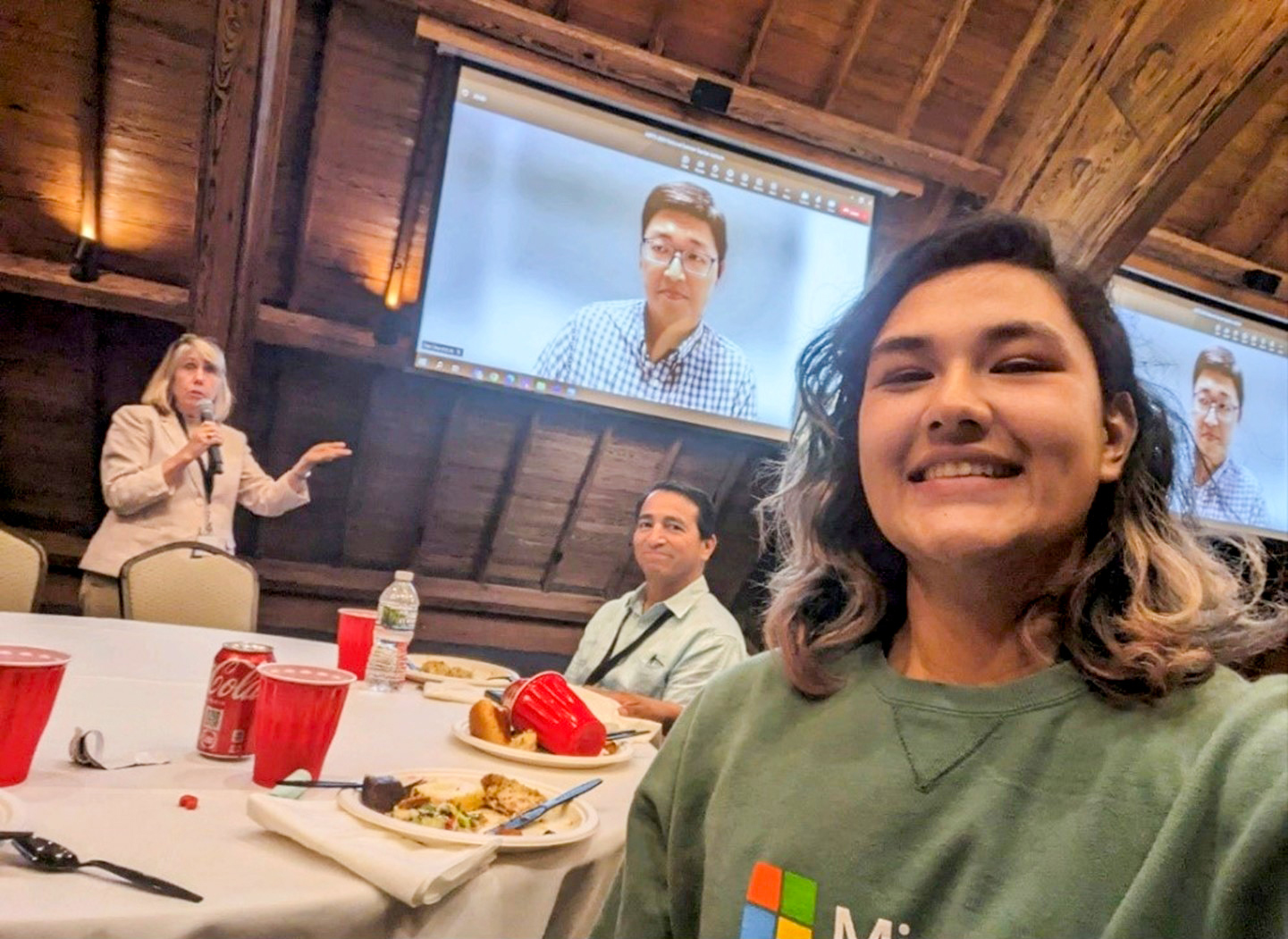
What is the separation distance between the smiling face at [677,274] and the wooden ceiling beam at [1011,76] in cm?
130

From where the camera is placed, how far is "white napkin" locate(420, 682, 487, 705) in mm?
→ 1691

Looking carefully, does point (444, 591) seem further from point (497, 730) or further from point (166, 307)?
point (497, 730)

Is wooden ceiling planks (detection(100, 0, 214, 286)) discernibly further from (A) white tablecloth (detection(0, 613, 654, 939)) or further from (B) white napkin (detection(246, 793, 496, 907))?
(B) white napkin (detection(246, 793, 496, 907))

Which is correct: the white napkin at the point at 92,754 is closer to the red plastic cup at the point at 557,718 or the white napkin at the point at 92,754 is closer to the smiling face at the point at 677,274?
the red plastic cup at the point at 557,718

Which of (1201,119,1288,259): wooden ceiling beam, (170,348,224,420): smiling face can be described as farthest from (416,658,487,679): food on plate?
(1201,119,1288,259): wooden ceiling beam

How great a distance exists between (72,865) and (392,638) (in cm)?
101

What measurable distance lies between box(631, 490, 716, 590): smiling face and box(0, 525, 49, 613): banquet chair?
5.38ft

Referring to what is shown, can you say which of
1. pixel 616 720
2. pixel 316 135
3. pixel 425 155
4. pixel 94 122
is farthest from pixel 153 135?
pixel 616 720

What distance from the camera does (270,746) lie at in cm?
99

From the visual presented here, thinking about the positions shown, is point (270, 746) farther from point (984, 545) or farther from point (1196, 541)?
point (1196, 541)

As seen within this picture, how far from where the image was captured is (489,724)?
1.34m

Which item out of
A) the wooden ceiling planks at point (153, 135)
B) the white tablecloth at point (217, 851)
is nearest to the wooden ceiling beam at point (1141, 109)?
the white tablecloth at point (217, 851)

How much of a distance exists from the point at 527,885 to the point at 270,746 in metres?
0.35

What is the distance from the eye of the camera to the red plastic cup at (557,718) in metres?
1.33
